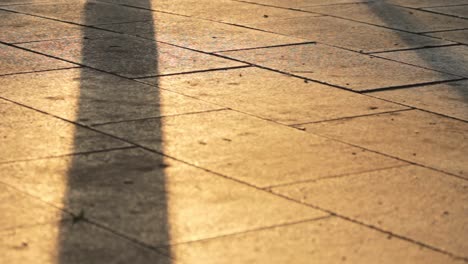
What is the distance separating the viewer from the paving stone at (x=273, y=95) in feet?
28.1

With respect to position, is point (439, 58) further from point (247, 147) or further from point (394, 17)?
point (247, 147)

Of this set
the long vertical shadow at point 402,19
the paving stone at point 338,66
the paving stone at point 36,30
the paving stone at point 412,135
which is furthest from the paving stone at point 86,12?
the paving stone at point 412,135

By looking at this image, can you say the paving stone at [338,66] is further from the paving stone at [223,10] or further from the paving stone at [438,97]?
the paving stone at [223,10]

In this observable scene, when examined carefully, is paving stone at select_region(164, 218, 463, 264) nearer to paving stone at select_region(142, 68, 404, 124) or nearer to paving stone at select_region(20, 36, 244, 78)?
paving stone at select_region(142, 68, 404, 124)

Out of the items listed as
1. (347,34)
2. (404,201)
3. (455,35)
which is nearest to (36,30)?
(347,34)

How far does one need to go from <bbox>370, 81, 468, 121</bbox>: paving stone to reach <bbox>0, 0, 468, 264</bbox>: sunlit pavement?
3cm

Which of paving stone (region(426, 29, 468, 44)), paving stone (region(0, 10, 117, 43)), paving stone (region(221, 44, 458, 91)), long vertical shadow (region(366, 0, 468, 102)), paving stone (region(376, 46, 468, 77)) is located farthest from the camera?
paving stone (region(426, 29, 468, 44))

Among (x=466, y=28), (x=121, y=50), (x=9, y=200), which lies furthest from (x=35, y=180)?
(x=466, y=28)

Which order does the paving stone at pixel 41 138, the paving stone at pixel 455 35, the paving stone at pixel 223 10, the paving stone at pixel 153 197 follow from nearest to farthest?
the paving stone at pixel 153 197 < the paving stone at pixel 41 138 < the paving stone at pixel 455 35 < the paving stone at pixel 223 10

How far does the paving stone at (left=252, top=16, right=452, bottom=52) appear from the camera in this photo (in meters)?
11.4

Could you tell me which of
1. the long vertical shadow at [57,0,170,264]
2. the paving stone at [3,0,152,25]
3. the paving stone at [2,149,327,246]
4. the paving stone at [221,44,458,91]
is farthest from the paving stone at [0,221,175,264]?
the paving stone at [3,0,152,25]

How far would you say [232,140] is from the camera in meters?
7.71

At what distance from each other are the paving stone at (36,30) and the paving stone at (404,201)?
216 inches

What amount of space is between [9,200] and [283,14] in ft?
24.4
